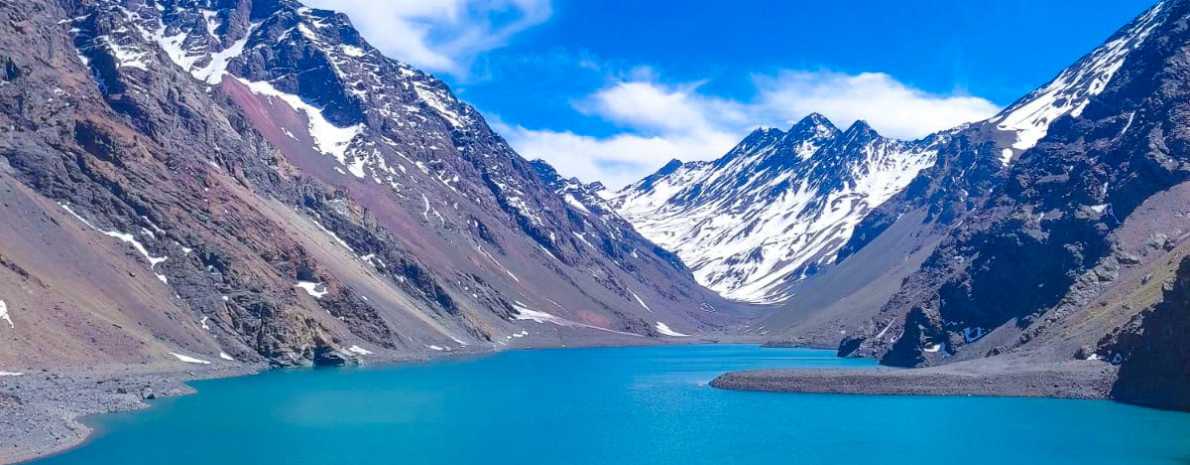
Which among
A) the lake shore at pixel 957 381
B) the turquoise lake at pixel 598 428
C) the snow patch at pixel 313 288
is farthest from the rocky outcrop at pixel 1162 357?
the snow patch at pixel 313 288

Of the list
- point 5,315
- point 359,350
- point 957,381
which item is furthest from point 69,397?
point 957,381

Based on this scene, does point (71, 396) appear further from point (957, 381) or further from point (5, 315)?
point (957, 381)

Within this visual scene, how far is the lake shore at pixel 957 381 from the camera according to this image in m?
97.9

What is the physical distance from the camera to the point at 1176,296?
87.1m

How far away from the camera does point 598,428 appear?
84.8 metres

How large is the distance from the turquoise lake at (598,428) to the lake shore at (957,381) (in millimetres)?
2859

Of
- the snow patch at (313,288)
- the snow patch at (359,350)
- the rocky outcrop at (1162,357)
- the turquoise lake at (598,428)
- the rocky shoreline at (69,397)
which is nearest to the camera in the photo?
the rocky shoreline at (69,397)

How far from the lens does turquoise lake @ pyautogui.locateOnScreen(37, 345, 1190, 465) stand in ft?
224

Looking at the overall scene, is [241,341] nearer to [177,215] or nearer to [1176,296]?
[177,215]

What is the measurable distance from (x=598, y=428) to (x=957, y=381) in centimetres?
4441

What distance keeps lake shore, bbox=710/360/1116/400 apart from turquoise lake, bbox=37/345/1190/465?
2.86 meters

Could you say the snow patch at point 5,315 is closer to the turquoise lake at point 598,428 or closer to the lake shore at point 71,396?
the lake shore at point 71,396

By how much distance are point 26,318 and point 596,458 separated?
2416 inches

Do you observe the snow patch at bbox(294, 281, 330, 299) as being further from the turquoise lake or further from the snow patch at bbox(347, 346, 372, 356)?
the turquoise lake
